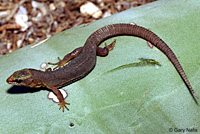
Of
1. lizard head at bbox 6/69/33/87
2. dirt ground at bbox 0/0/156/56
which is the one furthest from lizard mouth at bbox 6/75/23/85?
dirt ground at bbox 0/0/156/56

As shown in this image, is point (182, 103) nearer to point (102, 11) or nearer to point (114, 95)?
point (114, 95)

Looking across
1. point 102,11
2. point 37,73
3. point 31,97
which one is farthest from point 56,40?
point 102,11

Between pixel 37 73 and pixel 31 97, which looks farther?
pixel 37 73

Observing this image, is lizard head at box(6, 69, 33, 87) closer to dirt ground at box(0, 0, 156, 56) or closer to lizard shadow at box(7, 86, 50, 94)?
lizard shadow at box(7, 86, 50, 94)

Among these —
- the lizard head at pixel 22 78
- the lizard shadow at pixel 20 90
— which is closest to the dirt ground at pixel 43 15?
the lizard head at pixel 22 78

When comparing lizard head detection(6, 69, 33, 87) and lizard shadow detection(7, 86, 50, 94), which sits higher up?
lizard head detection(6, 69, 33, 87)
